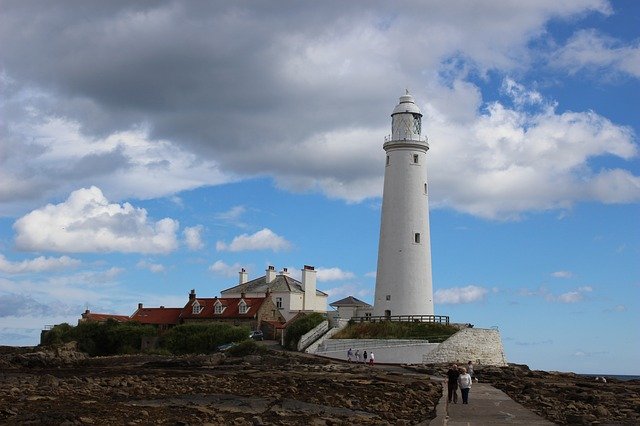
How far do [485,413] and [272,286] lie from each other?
40.1 metres

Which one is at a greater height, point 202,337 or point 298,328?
point 298,328

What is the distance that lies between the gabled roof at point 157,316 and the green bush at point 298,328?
12.2m

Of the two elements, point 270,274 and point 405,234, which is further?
point 270,274

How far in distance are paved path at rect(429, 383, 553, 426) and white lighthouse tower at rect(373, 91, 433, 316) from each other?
73.5 feet

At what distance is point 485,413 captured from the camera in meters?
20.0

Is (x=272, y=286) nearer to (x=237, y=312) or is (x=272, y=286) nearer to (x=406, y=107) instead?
(x=237, y=312)

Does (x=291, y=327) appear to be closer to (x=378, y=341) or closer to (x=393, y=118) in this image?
(x=378, y=341)

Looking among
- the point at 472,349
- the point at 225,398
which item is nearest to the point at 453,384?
the point at 225,398

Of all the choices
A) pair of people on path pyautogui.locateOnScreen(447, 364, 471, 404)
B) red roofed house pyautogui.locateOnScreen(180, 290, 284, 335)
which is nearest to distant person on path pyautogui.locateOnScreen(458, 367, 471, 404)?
pair of people on path pyautogui.locateOnScreen(447, 364, 471, 404)

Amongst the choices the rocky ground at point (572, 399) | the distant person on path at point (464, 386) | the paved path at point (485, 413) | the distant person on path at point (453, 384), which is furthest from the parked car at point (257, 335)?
the distant person on path at point (464, 386)

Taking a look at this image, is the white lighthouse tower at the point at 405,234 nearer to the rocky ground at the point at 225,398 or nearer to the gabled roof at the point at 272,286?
the gabled roof at the point at 272,286

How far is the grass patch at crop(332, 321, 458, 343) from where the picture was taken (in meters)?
44.6

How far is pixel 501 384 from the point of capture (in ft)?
99.7

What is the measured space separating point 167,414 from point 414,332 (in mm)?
30056
